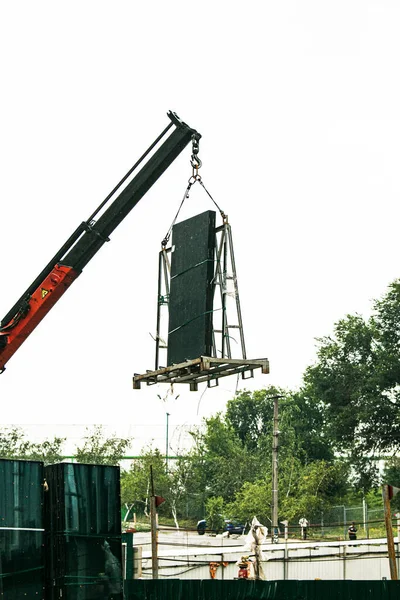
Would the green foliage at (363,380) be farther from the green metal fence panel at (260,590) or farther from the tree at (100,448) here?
the green metal fence panel at (260,590)

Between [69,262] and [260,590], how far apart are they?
8.97 meters

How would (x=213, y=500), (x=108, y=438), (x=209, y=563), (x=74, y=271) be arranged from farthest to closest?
(x=213, y=500)
(x=108, y=438)
(x=209, y=563)
(x=74, y=271)

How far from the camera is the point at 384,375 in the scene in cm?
6506

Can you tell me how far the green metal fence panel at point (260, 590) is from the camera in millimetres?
20516

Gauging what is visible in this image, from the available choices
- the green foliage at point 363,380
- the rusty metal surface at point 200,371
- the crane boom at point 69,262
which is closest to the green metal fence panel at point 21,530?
the rusty metal surface at point 200,371

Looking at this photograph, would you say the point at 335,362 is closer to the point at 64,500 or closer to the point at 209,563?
the point at 209,563

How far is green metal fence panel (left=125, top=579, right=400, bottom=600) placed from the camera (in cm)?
2052

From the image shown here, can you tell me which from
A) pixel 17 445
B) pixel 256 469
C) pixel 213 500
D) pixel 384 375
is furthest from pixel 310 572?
pixel 256 469

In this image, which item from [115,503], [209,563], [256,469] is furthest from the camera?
[256,469]

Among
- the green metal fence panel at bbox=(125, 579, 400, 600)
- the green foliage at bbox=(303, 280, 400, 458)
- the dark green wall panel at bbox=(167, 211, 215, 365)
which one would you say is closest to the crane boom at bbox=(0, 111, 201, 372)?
the dark green wall panel at bbox=(167, 211, 215, 365)

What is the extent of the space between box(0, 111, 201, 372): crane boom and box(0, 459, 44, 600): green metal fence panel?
4533mm

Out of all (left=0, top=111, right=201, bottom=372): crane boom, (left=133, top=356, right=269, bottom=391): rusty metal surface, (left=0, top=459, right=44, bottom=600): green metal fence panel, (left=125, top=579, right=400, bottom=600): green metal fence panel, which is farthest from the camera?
(left=125, top=579, right=400, bottom=600): green metal fence panel

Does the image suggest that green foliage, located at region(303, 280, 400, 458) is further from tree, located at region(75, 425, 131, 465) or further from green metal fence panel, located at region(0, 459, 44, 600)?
green metal fence panel, located at region(0, 459, 44, 600)

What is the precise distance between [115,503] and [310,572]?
1783cm
